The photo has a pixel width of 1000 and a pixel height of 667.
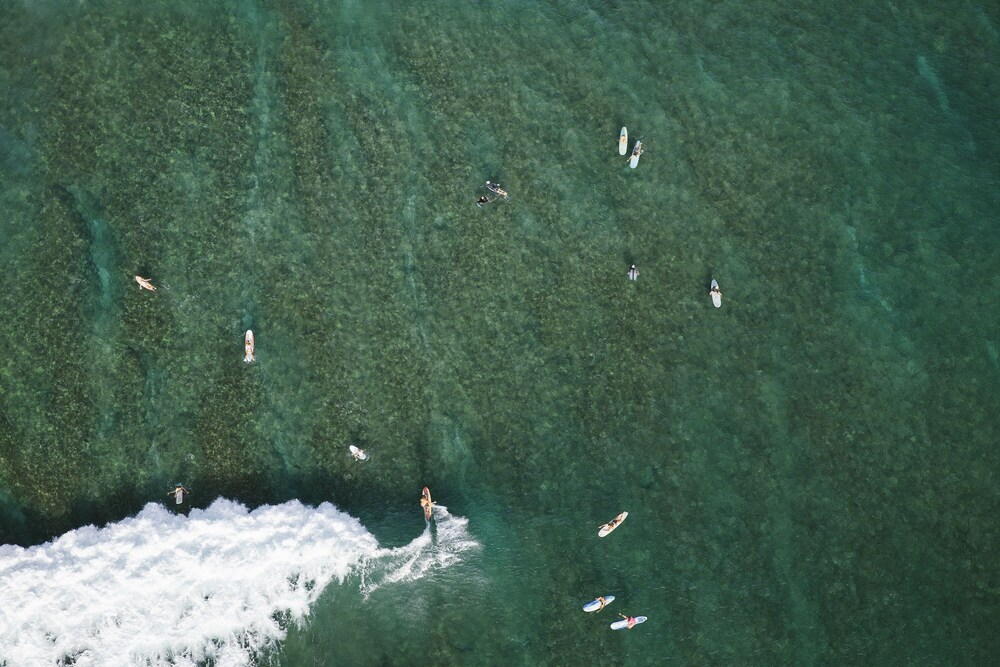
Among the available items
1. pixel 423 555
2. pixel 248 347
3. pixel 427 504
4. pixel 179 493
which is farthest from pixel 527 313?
pixel 179 493

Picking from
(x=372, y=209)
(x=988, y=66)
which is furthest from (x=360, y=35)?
(x=988, y=66)

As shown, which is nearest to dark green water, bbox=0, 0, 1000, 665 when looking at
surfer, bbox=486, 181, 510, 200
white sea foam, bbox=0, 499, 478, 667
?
surfer, bbox=486, 181, 510, 200

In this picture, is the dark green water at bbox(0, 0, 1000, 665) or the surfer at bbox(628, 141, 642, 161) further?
the surfer at bbox(628, 141, 642, 161)

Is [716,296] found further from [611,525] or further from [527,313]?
[611,525]

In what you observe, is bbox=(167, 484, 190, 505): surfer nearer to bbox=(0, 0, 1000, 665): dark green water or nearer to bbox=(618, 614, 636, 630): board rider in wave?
bbox=(0, 0, 1000, 665): dark green water

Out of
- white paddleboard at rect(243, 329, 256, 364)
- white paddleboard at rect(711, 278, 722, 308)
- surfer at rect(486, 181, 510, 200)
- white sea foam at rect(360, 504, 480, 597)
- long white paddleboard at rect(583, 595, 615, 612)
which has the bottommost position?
long white paddleboard at rect(583, 595, 615, 612)

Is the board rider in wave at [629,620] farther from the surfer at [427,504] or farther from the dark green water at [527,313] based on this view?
the surfer at [427,504]
